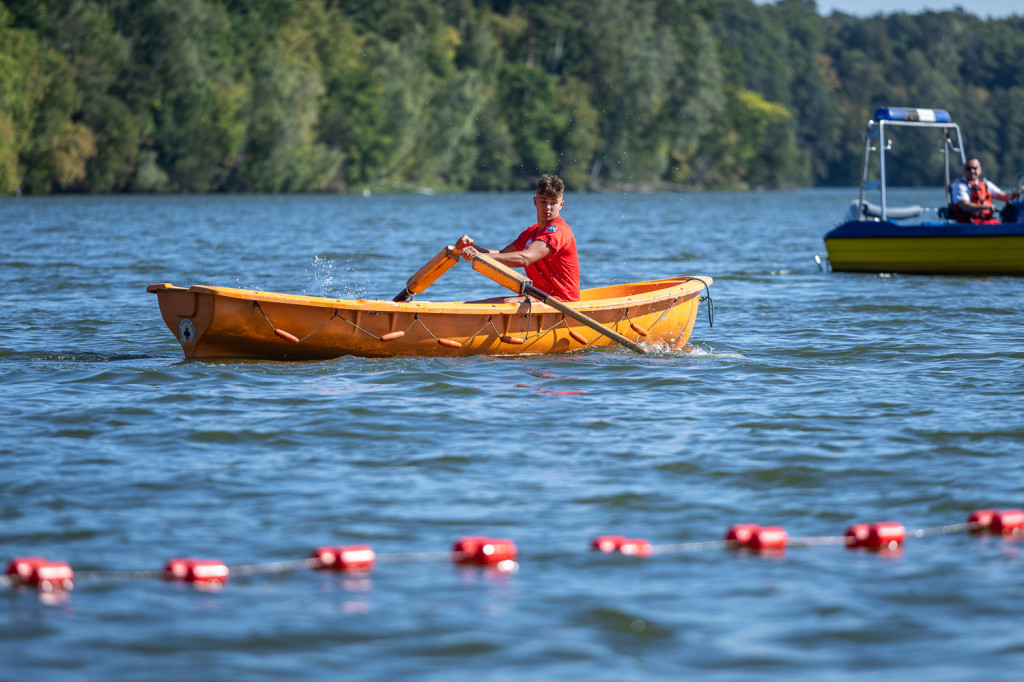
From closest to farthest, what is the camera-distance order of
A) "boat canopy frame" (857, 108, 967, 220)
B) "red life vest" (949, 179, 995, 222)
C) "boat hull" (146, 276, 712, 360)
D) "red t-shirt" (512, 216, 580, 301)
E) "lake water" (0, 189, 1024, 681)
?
"lake water" (0, 189, 1024, 681)
"boat hull" (146, 276, 712, 360)
"red t-shirt" (512, 216, 580, 301)
"red life vest" (949, 179, 995, 222)
"boat canopy frame" (857, 108, 967, 220)

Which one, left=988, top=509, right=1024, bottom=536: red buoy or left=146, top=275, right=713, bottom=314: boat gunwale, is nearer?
left=988, top=509, right=1024, bottom=536: red buoy

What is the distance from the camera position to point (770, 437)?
303 inches

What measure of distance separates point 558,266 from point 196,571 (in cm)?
597

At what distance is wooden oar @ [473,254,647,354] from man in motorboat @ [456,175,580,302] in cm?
16

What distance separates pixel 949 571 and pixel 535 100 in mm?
76648

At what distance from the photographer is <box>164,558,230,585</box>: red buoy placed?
501cm

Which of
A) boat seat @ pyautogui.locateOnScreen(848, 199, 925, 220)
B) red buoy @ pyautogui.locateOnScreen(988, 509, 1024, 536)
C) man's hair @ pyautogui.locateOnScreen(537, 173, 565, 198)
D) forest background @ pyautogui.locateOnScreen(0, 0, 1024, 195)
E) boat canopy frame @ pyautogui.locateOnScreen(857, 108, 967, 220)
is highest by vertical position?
forest background @ pyautogui.locateOnScreen(0, 0, 1024, 195)

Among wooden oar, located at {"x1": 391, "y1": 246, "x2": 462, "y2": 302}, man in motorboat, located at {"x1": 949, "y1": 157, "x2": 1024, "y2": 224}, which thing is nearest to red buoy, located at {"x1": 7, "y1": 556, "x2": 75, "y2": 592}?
wooden oar, located at {"x1": 391, "y1": 246, "x2": 462, "y2": 302}

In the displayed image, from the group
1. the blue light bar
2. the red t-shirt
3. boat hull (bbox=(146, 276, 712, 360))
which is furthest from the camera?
the blue light bar

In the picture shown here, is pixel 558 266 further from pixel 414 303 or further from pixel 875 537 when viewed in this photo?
pixel 875 537

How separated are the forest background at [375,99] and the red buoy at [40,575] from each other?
4999 centimetres

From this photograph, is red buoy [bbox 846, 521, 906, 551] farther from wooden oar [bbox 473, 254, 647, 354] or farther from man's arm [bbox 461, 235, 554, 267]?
man's arm [bbox 461, 235, 554, 267]

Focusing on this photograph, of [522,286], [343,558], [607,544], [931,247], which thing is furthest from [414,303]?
[931,247]

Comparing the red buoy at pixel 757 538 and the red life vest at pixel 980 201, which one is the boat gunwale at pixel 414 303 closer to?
the red buoy at pixel 757 538
